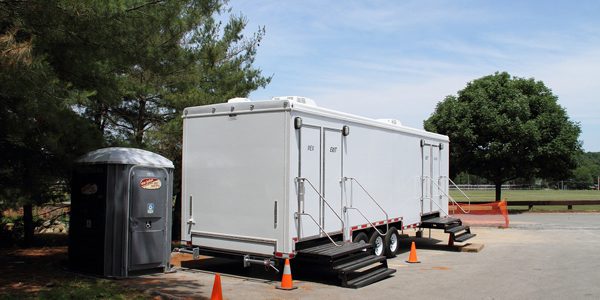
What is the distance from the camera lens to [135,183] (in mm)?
9680

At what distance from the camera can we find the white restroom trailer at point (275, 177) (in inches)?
369

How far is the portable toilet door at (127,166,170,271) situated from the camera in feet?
31.7

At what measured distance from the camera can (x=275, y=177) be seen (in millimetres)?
9414

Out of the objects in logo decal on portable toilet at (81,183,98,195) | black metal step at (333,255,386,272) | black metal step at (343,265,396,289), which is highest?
logo decal on portable toilet at (81,183,98,195)

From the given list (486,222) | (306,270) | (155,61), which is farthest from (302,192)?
(486,222)

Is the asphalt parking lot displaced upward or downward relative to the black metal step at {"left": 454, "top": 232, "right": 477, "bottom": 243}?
downward

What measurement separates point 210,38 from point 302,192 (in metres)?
6.91

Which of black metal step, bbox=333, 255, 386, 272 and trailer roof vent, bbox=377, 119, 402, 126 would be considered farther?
trailer roof vent, bbox=377, 119, 402, 126

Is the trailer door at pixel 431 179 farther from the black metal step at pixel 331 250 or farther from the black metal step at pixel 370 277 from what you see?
the black metal step at pixel 331 250

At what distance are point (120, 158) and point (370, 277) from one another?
193 inches

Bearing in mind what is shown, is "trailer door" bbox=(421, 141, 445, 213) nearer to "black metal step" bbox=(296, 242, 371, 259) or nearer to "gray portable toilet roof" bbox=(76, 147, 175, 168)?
"black metal step" bbox=(296, 242, 371, 259)

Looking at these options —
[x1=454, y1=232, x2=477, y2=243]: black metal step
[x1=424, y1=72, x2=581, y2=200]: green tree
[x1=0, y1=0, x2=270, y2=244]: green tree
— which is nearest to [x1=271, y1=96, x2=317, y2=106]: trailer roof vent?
[x1=0, y1=0, x2=270, y2=244]: green tree

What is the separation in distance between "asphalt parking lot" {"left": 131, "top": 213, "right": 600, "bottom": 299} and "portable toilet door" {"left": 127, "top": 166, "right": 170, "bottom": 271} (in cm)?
39

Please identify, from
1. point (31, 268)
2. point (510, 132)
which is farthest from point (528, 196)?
point (31, 268)
